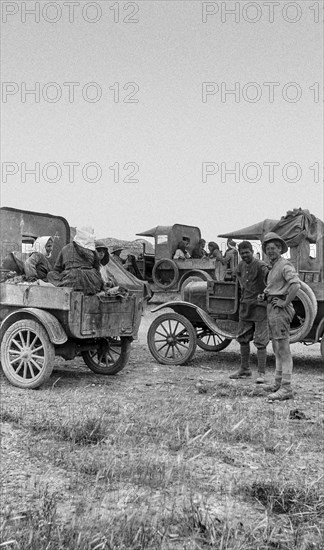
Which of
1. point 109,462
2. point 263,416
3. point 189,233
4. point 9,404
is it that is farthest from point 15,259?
point 189,233

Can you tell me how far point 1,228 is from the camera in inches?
327

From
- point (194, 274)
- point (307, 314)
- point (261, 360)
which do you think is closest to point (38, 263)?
point (261, 360)

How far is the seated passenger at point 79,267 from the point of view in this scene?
725cm

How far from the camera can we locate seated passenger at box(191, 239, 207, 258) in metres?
20.0

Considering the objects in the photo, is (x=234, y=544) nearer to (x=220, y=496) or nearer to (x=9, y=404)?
(x=220, y=496)

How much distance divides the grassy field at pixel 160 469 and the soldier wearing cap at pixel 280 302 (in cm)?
33

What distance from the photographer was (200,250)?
2009cm

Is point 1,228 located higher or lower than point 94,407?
→ higher

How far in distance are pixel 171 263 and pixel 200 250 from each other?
205 centimetres

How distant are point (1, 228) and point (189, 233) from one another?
1218cm

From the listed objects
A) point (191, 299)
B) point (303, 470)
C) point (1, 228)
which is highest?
point (1, 228)

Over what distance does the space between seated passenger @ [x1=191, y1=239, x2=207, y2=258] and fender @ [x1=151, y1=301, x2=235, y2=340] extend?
10340 mm

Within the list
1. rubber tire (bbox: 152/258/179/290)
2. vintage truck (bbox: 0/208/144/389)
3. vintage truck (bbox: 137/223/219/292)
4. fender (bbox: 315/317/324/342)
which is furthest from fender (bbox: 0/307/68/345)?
rubber tire (bbox: 152/258/179/290)

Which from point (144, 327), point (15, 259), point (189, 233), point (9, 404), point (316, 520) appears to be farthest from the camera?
point (189, 233)
